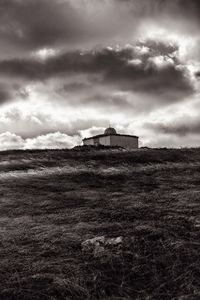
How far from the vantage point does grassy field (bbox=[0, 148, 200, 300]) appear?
15.2 ft

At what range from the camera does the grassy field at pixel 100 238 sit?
4643 mm

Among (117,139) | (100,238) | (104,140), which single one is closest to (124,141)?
(117,139)

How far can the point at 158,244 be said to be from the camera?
5988 millimetres

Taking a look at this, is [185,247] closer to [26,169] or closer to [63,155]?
[26,169]

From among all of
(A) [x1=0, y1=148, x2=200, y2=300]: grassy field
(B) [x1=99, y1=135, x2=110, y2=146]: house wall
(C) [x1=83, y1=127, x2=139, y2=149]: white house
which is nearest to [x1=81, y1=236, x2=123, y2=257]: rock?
(A) [x1=0, y1=148, x2=200, y2=300]: grassy field

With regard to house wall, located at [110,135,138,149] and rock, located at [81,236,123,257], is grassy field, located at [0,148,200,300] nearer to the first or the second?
rock, located at [81,236,123,257]

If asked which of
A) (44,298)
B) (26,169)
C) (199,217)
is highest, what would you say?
(26,169)

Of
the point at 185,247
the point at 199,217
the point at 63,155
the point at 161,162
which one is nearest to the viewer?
the point at 185,247

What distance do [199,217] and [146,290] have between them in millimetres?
3512

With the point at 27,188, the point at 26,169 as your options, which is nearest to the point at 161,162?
the point at 26,169

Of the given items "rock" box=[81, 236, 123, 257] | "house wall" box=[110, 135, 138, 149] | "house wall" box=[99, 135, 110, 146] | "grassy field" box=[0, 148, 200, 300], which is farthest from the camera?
"house wall" box=[99, 135, 110, 146]

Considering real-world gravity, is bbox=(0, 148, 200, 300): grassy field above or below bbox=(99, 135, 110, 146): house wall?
below

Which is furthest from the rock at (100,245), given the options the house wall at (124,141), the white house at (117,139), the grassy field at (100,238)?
the house wall at (124,141)

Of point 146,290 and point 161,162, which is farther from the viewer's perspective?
point 161,162
